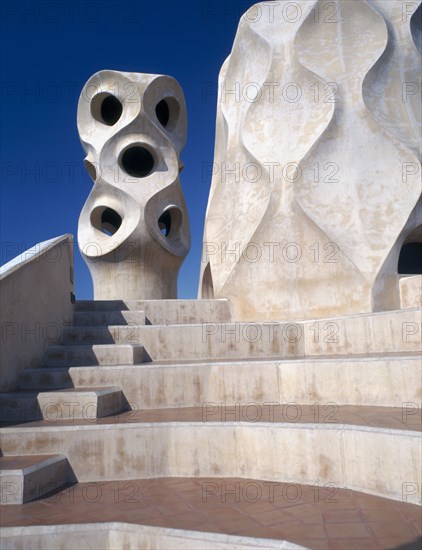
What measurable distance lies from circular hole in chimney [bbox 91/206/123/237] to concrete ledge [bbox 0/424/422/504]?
11.5 m

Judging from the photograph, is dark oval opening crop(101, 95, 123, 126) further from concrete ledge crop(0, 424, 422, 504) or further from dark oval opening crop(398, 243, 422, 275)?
concrete ledge crop(0, 424, 422, 504)

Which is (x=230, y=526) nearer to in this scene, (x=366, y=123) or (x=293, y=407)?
(x=293, y=407)

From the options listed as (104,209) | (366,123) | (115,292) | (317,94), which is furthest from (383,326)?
(104,209)

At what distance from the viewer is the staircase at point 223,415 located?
383 centimetres

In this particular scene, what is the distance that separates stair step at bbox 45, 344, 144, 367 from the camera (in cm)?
589

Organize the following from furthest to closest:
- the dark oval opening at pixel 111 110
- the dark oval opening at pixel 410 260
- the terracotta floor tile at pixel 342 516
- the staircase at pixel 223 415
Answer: the dark oval opening at pixel 111 110, the dark oval opening at pixel 410 260, the staircase at pixel 223 415, the terracotta floor tile at pixel 342 516

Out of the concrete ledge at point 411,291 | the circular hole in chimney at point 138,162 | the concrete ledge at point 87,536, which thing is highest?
the circular hole in chimney at point 138,162

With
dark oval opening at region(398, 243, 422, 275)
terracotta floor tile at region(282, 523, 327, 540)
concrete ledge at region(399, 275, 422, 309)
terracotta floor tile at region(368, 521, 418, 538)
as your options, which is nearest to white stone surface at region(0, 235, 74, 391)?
terracotta floor tile at region(282, 523, 327, 540)

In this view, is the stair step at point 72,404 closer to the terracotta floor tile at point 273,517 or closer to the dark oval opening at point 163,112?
the terracotta floor tile at point 273,517

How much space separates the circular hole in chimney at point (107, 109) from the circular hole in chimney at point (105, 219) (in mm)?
2904

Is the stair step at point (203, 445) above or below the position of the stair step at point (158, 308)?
below

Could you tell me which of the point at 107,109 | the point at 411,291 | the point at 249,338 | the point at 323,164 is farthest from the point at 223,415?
the point at 107,109

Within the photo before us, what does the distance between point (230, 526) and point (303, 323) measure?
162 inches

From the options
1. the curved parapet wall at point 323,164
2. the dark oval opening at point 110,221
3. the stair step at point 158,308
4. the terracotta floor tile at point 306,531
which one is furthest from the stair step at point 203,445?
the dark oval opening at point 110,221
